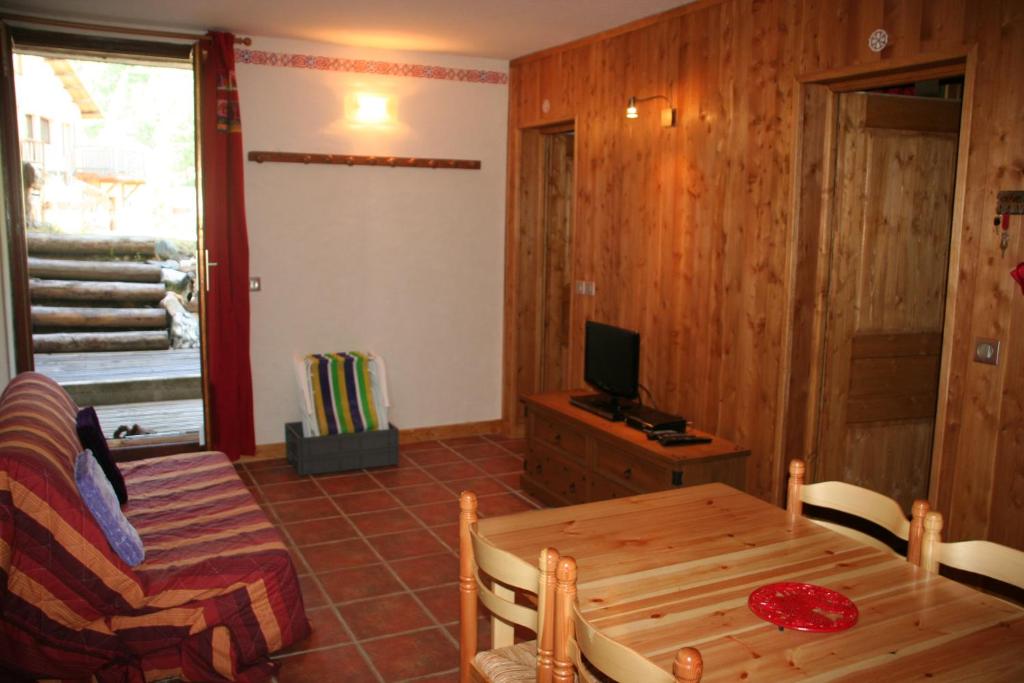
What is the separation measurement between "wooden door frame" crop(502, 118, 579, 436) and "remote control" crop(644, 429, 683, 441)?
2305 millimetres

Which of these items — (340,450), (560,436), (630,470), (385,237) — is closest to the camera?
(630,470)

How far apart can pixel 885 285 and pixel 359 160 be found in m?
3.42

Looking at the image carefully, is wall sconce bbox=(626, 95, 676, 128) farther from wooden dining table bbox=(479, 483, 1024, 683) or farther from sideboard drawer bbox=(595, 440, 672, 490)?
wooden dining table bbox=(479, 483, 1024, 683)

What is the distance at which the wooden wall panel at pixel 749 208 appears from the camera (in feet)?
9.69

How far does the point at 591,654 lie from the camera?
5.29 feet

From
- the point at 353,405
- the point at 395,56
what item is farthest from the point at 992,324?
the point at 395,56

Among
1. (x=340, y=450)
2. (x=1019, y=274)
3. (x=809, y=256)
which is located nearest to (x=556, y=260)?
(x=340, y=450)

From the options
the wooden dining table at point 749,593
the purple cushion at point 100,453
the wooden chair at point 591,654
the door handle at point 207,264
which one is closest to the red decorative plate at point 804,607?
the wooden dining table at point 749,593

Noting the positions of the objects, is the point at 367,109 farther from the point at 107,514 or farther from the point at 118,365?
the point at 107,514

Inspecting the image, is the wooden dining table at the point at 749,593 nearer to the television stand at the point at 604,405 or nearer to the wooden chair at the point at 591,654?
the wooden chair at the point at 591,654

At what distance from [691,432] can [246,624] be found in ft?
7.50

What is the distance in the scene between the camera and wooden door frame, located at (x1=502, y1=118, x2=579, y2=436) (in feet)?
19.9

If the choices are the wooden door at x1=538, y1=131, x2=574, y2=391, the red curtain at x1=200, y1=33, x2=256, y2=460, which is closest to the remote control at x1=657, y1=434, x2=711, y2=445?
the wooden door at x1=538, y1=131, x2=574, y2=391

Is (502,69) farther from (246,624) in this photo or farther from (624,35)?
(246,624)
